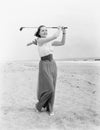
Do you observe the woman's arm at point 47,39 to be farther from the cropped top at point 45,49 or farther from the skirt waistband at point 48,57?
the skirt waistband at point 48,57

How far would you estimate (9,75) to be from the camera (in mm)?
6359

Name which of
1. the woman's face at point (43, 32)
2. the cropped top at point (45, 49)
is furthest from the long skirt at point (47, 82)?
the woman's face at point (43, 32)

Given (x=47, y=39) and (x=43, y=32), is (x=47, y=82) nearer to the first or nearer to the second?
(x=47, y=39)

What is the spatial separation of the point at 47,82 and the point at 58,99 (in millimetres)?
875

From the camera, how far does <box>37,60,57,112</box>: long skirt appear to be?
4.44 metres

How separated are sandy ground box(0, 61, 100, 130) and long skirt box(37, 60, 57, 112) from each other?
23cm

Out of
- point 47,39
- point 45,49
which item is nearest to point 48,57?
point 45,49

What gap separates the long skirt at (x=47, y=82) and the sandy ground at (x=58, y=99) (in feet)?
0.76

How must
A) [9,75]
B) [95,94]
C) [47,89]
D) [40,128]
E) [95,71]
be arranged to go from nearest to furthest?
1. [40,128]
2. [47,89]
3. [95,94]
4. [9,75]
5. [95,71]

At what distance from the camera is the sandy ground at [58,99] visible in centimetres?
432

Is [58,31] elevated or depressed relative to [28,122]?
elevated

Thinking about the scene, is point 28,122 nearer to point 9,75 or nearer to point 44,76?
point 44,76

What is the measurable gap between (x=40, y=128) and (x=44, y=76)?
75 centimetres

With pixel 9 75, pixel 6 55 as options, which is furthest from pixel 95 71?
pixel 6 55
